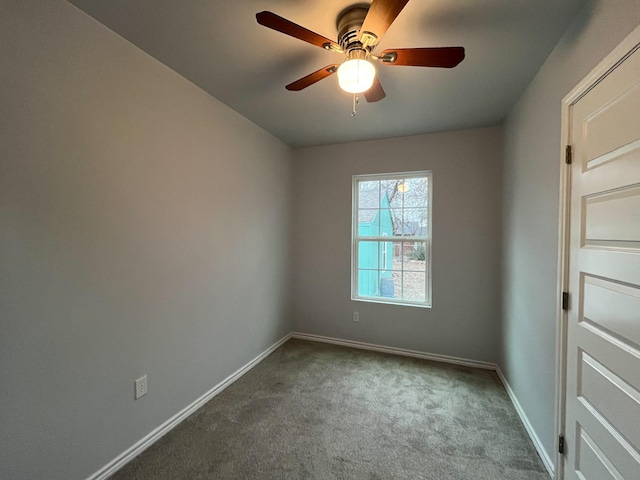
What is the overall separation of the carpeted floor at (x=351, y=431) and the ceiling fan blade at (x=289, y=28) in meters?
2.28

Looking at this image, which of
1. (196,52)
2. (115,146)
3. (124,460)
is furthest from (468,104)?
(124,460)

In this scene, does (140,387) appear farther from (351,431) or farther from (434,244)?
(434,244)

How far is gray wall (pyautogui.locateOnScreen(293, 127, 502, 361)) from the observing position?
288 cm

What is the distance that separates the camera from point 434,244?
3066 mm

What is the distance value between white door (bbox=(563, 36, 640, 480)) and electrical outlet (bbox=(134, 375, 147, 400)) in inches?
93.2

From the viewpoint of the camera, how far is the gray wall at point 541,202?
1269mm

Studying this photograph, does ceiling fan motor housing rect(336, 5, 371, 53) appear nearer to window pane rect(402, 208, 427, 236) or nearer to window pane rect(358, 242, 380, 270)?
window pane rect(402, 208, 427, 236)

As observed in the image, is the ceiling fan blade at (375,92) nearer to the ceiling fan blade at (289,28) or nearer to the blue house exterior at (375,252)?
the ceiling fan blade at (289,28)

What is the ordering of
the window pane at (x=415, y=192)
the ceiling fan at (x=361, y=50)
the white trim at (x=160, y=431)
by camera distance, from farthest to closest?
the window pane at (x=415, y=192), the white trim at (x=160, y=431), the ceiling fan at (x=361, y=50)

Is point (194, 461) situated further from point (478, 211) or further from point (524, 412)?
point (478, 211)

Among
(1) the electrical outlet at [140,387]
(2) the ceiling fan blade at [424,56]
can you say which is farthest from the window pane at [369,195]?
(1) the electrical outlet at [140,387]

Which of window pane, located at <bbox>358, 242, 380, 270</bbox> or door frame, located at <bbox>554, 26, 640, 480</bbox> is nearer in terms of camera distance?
door frame, located at <bbox>554, 26, 640, 480</bbox>

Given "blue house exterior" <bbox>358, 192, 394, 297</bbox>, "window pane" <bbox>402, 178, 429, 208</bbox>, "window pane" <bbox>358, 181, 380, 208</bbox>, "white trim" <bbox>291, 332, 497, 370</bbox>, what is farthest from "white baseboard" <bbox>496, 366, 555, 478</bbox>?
"window pane" <bbox>358, 181, 380, 208</bbox>

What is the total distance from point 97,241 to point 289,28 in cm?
145
